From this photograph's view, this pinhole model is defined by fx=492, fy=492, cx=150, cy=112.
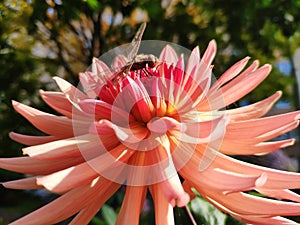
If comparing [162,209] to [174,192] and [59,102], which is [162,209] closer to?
[174,192]

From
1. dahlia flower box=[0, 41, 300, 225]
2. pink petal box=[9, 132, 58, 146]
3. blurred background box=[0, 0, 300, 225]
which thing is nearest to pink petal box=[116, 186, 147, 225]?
dahlia flower box=[0, 41, 300, 225]

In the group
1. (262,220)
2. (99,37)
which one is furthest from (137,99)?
(99,37)

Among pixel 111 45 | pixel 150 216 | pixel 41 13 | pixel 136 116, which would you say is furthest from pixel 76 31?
pixel 136 116

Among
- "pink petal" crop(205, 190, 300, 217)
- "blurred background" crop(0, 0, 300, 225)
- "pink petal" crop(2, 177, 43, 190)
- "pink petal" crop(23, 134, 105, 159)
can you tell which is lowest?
"pink petal" crop(205, 190, 300, 217)

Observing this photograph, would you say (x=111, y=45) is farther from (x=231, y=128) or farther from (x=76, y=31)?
(x=231, y=128)

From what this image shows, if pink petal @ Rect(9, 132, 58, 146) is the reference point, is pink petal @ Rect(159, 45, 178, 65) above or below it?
above

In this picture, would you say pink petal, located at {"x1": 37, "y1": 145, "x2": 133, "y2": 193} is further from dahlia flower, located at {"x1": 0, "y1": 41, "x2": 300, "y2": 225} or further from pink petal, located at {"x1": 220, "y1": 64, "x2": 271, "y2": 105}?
pink petal, located at {"x1": 220, "y1": 64, "x2": 271, "y2": 105}
